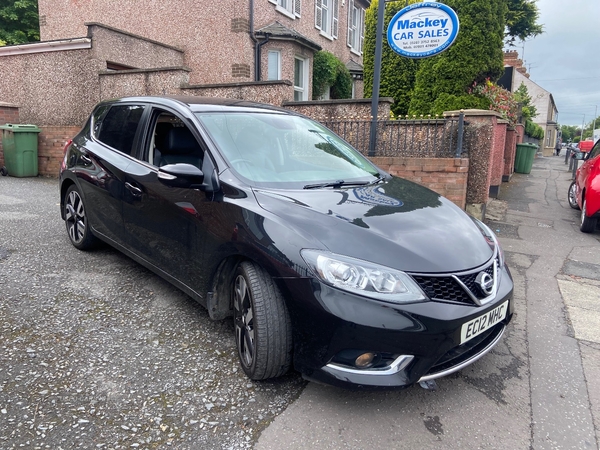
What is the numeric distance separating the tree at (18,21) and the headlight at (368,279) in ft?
90.8

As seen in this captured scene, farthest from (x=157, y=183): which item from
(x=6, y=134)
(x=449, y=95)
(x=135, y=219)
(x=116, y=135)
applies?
(x=6, y=134)

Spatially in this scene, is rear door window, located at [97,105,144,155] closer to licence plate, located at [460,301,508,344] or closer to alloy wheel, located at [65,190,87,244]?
alloy wheel, located at [65,190,87,244]

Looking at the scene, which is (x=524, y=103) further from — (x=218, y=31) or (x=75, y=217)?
(x=75, y=217)

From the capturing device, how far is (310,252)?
240 cm

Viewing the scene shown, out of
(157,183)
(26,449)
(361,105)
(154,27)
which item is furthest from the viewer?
(154,27)

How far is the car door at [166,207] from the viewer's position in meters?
3.12

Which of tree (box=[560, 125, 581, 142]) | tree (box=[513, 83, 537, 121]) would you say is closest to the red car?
tree (box=[513, 83, 537, 121])

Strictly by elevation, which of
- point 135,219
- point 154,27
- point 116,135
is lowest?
point 135,219

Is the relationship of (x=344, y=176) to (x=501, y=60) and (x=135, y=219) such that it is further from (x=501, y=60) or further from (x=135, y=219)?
(x=501, y=60)

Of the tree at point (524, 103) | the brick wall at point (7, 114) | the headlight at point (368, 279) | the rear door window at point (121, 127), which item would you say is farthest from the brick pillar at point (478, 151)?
the tree at point (524, 103)

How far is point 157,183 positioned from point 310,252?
5.20 feet

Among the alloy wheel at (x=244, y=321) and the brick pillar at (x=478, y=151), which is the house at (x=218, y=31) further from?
the alloy wheel at (x=244, y=321)

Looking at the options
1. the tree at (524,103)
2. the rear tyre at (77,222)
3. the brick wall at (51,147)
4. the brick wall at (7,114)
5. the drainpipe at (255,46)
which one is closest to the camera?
the rear tyre at (77,222)

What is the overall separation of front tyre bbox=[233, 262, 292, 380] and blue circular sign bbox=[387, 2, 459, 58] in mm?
5558
